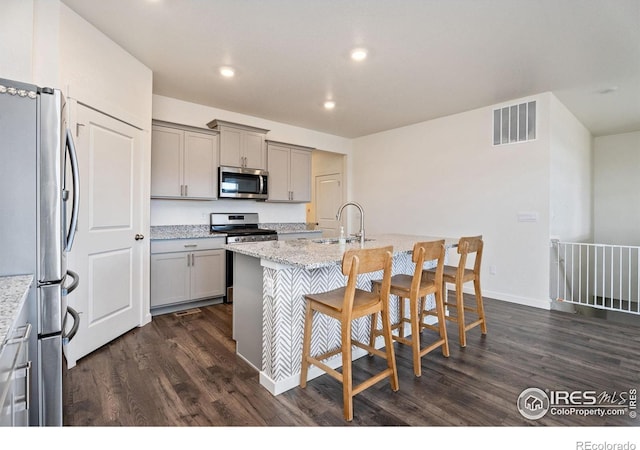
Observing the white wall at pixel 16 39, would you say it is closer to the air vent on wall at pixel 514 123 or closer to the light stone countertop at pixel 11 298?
the light stone countertop at pixel 11 298

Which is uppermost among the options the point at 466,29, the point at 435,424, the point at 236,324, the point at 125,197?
the point at 466,29

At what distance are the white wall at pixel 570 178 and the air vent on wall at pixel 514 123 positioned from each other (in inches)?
8.8

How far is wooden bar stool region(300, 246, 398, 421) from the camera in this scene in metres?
1.77

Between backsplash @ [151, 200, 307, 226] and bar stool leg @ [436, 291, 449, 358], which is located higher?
backsplash @ [151, 200, 307, 226]

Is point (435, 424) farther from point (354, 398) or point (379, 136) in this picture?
point (379, 136)

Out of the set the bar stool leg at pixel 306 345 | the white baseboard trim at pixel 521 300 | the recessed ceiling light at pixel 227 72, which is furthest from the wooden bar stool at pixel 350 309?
the white baseboard trim at pixel 521 300

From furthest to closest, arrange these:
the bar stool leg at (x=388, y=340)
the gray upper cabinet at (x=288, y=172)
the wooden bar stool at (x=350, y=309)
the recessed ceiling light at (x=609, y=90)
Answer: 1. the gray upper cabinet at (x=288, y=172)
2. the recessed ceiling light at (x=609, y=90)
3. the bar stool leg at (x=388, y=340)
4. the wooden bar stool at (x=350, y=309)

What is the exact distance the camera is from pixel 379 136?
18.8 feet

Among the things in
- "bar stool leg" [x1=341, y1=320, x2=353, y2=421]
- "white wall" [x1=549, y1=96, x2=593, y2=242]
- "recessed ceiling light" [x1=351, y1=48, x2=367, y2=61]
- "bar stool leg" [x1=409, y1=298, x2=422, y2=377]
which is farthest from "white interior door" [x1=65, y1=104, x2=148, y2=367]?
"white wall" [x1=549, y1=96, x2=593, y2=242]

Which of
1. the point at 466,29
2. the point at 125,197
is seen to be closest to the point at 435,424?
the point at 466,29

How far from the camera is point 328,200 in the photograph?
6.54 meters

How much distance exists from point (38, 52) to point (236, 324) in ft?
7.82

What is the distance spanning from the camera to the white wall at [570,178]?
3.97 metres

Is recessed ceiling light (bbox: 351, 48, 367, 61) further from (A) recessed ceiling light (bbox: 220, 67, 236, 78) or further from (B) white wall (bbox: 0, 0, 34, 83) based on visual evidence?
(B) white wall (bbox: 0, 0, 34, 83)
